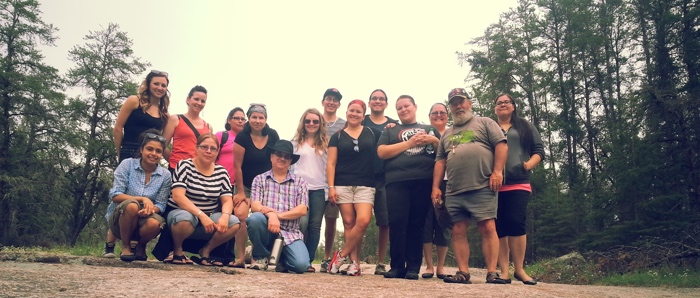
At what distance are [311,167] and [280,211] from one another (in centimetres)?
74

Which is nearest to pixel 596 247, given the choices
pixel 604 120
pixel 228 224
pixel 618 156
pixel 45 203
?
pixel 618 156

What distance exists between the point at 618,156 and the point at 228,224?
50.9ft

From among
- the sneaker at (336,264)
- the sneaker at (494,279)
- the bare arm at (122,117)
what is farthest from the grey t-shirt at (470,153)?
the bare arm at (122,117)

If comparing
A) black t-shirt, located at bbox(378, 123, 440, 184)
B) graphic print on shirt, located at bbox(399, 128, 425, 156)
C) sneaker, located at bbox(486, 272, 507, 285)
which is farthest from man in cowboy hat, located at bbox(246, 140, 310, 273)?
sneaker, located at bbox(486, 272, 507, 285)

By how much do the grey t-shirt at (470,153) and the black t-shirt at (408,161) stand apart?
219 millimetres

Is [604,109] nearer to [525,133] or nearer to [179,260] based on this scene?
[525,133]

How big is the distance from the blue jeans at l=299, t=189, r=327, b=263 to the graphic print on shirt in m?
1.16

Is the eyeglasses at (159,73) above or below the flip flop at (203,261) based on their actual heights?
above

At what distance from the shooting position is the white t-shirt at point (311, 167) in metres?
6.05

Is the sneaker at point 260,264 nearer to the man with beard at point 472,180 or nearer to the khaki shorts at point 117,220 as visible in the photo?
the khaki shorts at point 117,220

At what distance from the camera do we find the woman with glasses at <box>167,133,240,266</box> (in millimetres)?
5113

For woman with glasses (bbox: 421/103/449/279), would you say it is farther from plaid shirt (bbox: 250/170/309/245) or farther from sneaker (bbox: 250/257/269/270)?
sneaker (bbox: 250/257/269/270)

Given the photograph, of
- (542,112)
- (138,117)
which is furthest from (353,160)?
(542,112)

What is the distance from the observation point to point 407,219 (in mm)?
5355
